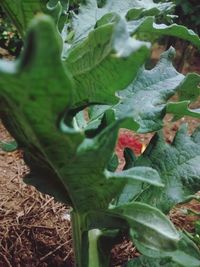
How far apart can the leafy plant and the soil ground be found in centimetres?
27

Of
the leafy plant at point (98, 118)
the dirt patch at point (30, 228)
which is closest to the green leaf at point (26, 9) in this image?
the leafy plant at point (98, 118)

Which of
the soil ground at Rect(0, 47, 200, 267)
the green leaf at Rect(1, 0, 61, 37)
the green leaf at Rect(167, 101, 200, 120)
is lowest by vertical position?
the soil ground at Rect(0, 47, 200, 267)

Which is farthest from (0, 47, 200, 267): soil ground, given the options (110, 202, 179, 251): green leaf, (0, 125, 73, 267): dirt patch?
(110, 202, 179, 251): green leaf

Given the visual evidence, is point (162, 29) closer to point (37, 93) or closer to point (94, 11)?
point (94, 11)

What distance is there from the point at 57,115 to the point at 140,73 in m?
0.44

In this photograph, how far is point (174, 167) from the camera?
0.86m

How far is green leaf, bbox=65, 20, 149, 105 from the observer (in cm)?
47

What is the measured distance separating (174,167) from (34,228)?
0.54m

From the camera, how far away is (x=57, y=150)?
0.60 m

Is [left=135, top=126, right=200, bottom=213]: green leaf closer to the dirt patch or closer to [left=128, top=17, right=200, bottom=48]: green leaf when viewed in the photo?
[left=128, top=17, right=200, bottom=48]: green leaf

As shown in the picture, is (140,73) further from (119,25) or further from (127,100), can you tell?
(119,25)

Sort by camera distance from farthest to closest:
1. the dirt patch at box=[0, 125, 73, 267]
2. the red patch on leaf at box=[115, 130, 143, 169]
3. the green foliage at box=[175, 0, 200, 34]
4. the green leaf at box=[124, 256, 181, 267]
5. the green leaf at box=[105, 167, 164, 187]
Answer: the green foliage at box=[175, 0, 200, 34]
the red patch on leaf at box=[115, 130, 143, 169]
the dirt patch at box=[0, 125, 73, 267]
the green leaf at box=[124, 256, 181, 267]
the green leaf at box=[105, 167, 164, 187]

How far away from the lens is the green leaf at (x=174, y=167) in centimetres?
84

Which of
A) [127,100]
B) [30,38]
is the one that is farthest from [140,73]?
[30,38]
